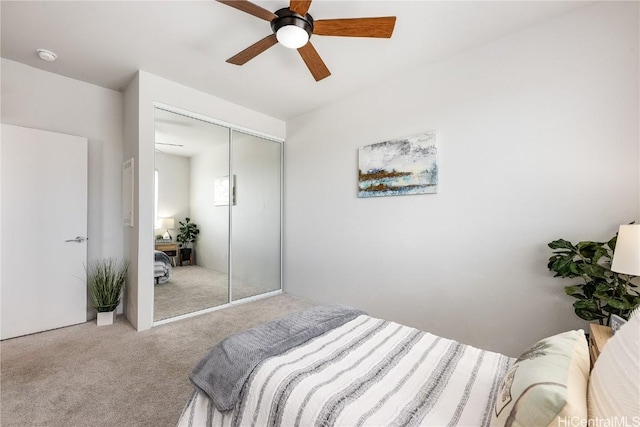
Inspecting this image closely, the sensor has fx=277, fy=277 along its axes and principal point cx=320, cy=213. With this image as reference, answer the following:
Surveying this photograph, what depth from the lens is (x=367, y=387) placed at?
43.7 inches

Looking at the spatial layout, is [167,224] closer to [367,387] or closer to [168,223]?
[168,223]

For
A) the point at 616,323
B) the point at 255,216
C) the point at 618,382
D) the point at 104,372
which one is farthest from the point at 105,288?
the point at 616,323

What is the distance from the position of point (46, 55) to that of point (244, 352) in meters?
3.32

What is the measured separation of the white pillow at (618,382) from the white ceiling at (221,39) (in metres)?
2.22

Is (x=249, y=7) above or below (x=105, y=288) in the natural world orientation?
above

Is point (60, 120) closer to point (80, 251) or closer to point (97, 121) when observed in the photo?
point (97, 121)

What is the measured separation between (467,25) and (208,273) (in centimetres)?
383

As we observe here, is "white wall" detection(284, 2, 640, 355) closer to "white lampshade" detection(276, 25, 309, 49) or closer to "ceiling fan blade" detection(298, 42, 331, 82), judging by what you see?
"ceiling fan blade" detection(298, 42, 331, 82)

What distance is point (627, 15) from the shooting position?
6.19ft

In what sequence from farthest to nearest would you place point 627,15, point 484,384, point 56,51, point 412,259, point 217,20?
point 412,259 < point 56,51 < point 217,20 < point 627,15 < point 484,384

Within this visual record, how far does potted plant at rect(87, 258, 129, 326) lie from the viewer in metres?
2.98

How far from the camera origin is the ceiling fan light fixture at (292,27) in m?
1.83

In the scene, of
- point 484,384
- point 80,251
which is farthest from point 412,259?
point 80,251

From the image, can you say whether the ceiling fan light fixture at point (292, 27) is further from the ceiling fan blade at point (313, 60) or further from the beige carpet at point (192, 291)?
the beige carpet at point (192, 291)
